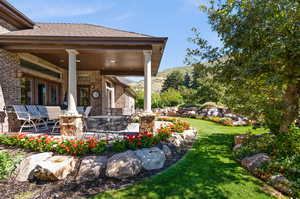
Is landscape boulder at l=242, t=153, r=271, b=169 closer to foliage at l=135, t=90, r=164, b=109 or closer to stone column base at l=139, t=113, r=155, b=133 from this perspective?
stone column base at l=139, t=113, r=155, b=133

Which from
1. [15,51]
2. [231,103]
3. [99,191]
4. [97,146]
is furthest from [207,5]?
[15,51]

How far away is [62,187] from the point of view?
3020 millimetres

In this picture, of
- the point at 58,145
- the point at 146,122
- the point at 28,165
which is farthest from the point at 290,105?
the point at 28,165

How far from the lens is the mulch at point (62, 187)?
279cm

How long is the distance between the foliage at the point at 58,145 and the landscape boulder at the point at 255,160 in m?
3.43

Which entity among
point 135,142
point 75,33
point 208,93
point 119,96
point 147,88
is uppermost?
point 75,33

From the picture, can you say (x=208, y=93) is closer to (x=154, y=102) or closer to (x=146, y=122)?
(x=154, y=102)

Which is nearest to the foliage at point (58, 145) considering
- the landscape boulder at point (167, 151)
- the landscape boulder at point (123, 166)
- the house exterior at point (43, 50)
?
the landscape boulder at point (123, 166)

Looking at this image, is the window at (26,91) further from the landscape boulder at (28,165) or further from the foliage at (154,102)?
the foliage at (154,102)

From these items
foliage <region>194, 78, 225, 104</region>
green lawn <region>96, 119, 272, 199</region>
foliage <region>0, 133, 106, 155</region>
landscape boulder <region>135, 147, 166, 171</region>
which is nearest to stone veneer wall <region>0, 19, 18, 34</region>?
foliage <region>0, 133, 106, 155</region>

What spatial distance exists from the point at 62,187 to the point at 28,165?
1062 mm

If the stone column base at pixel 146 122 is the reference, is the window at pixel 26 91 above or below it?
above

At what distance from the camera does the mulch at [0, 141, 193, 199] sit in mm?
2791

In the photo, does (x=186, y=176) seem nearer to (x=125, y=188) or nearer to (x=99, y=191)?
(x=125, y=188)
